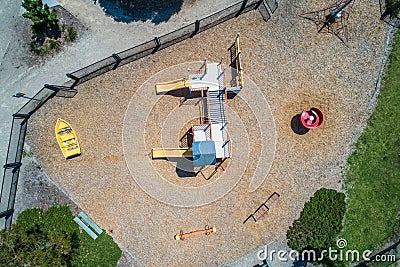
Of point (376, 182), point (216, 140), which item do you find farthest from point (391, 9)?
point (216, 140)

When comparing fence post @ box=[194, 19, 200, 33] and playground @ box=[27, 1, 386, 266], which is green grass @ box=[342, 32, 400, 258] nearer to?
playground @ box=[27, 1, 386, 266]

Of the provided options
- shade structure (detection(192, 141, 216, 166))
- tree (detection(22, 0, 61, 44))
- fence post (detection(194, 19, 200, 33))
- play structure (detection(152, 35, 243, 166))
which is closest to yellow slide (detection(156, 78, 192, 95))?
play structure (detection(152, 35, 243, 166))

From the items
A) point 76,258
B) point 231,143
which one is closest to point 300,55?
point 231,143

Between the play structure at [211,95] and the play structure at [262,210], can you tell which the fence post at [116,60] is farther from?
the play structure at [262,210]

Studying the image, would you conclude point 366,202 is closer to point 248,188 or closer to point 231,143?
point 248,188

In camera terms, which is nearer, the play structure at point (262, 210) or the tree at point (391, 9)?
the play structure at point (262, 210)

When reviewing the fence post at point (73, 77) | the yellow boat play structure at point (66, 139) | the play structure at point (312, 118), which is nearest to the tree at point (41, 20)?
the fence post at point (73, 77)
